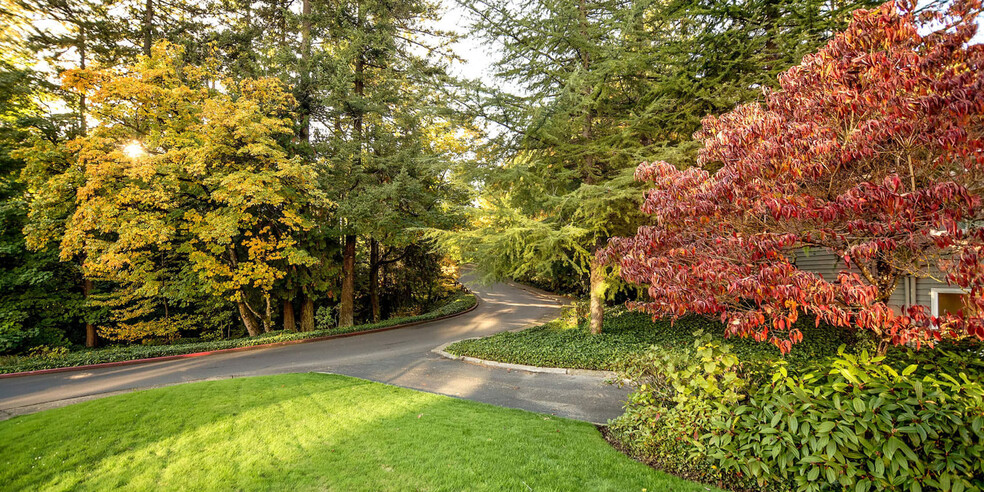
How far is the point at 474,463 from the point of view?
12.4 feet

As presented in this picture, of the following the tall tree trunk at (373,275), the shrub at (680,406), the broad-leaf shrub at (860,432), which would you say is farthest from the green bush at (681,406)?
the tall tree trunk at (373,275)

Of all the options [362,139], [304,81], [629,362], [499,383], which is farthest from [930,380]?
[304,81]

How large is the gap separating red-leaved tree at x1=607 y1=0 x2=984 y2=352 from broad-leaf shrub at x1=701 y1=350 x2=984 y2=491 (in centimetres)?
44

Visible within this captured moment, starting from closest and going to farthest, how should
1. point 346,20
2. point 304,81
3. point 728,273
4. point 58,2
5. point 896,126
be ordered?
point 896,126 → point 728,273 → point 58,2 → point 304,81 → point 346,20

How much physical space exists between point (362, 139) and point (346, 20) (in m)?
4.80

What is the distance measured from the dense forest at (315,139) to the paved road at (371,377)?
98.8 inches

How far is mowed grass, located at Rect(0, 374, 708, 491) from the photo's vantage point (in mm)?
3480

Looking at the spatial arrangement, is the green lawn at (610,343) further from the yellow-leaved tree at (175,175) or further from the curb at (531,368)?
the yellow-leaved tree at (175,175)

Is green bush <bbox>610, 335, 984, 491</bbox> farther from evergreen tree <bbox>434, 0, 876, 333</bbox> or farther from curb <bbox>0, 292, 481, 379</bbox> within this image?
curb <bbox>0, 292, 481, 379</bbox>

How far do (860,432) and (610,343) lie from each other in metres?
6.47

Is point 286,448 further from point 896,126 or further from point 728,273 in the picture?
point 896,126

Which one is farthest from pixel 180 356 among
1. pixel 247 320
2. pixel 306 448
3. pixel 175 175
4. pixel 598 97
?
pixel 598 97

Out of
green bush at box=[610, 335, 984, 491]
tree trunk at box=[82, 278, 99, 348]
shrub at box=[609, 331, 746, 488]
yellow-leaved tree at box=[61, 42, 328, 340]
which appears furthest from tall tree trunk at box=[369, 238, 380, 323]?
green bush at box=[610, 335, 984, 491]

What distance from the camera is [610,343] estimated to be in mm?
9125
